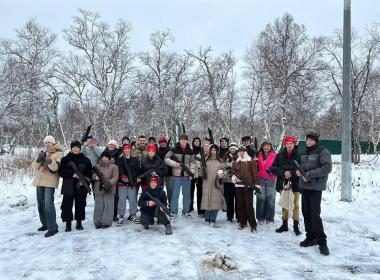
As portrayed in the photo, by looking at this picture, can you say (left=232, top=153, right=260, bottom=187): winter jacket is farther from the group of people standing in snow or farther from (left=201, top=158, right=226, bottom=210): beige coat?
(left=201, top=158, right=226, bottom=210): beige coat

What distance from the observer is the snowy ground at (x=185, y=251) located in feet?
14.9

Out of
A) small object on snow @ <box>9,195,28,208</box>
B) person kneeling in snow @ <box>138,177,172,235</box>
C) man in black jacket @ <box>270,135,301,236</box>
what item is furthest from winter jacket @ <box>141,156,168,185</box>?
small object on snow @ <box>9,195,28,208</box>

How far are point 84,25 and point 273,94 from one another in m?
14.4

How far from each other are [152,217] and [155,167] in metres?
1.02

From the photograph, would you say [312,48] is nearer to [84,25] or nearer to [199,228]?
[84,25]

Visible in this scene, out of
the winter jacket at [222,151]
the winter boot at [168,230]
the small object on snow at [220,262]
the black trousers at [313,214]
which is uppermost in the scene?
the winter jacket at [222,151]

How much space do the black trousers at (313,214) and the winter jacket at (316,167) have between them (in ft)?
0.45

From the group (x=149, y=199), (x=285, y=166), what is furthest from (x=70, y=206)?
(x=285, y=166)

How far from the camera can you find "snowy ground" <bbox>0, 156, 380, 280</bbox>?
455 cm

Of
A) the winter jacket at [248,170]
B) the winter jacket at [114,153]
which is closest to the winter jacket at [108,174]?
the winter jacket at [114,153]

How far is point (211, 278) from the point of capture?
4301 millimetres

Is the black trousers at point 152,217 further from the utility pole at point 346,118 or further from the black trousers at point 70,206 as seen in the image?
the utility pole at point 346,118

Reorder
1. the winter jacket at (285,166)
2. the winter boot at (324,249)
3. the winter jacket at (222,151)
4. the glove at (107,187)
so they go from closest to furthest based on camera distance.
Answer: the winter boot at (324,249) < the winter jacket at (285,166) < the glove at (107,187) < the winter jacket at (222,151)

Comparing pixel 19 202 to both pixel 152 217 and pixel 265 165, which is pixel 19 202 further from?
pixel 265 165
